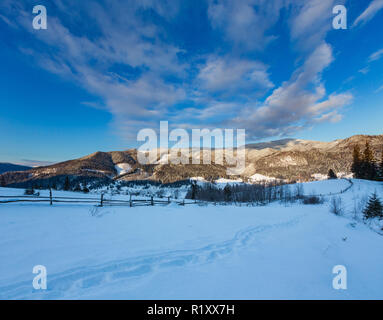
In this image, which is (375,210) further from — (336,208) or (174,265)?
(174,265)

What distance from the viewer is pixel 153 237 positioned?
6895mm

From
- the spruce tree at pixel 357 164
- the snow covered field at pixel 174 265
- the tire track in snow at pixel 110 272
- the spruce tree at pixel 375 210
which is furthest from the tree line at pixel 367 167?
the tire track in snow at pixel 110 272

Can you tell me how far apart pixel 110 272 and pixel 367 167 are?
74.3m

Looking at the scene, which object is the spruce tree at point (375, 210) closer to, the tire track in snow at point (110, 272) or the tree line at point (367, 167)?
the tire track in snow at point (110, 272)

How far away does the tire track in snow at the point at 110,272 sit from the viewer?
3.17 meters

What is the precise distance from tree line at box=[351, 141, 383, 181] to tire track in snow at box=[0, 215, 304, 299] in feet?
222

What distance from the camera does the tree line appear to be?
47812 mm

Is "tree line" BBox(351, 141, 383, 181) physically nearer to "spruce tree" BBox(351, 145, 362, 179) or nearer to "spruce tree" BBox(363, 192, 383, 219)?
"spruce tree" BBox(351, 145, 362, 179)

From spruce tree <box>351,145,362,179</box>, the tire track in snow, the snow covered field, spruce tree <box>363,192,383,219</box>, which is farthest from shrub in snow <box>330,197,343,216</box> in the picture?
spruce tree <box>351,145,362,179</box>

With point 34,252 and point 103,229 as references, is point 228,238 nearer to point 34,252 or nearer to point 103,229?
point 103,229
